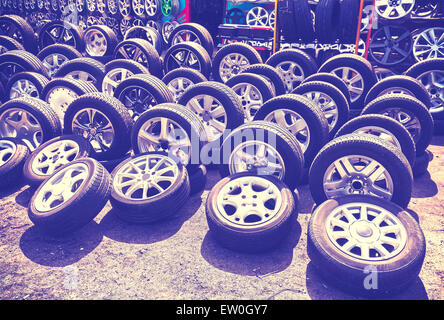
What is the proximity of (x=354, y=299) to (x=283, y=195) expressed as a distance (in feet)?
4.62

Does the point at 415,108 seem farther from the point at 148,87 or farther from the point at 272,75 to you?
the point at 148,87

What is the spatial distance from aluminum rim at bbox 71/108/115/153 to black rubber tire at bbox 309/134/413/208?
141 inches

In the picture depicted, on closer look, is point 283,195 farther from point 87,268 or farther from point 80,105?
point 80,105

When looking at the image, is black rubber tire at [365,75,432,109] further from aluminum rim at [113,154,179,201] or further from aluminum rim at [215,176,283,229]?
aluminum rim at [113,154,179,201]

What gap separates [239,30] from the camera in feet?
38.6

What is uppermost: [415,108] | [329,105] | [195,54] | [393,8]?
[393,8]

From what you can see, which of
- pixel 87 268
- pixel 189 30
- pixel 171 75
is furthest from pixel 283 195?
pixel 189 30

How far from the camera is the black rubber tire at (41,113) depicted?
5945mm

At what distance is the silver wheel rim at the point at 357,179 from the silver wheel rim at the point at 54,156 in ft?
13.2

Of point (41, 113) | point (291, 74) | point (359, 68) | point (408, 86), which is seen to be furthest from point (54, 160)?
point (359, 68)

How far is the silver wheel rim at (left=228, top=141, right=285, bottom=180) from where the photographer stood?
4.68 meters

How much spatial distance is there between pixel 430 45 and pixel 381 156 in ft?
25.0

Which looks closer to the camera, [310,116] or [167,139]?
[310,116]

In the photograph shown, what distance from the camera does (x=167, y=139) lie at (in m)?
5.43
